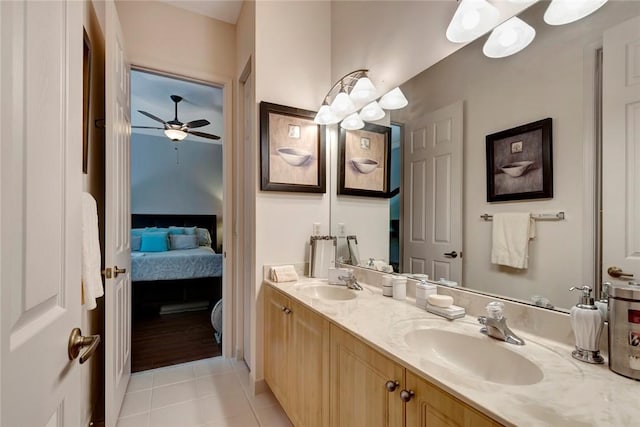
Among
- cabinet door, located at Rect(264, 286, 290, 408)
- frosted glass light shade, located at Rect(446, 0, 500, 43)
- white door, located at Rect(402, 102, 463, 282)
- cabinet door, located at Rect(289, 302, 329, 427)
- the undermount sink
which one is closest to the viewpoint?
frosted glass light shade, located at Rect(446, 0, 500, 43)

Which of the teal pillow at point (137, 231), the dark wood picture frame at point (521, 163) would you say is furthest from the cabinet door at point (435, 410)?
the teal pillow at point (137, 231)

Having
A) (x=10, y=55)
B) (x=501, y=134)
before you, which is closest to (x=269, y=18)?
(x=501, y=134)

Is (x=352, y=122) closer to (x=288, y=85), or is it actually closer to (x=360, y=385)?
(x=288, y=85)

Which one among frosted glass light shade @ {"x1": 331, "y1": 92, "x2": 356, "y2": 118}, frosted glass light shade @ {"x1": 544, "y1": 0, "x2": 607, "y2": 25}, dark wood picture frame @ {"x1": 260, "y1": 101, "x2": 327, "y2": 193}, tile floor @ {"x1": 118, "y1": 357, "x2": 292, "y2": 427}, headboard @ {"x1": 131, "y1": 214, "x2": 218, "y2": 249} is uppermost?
frosted glass light shade @ {"x1": 331, "y1": 92, "x2": 356, "y2": 118}

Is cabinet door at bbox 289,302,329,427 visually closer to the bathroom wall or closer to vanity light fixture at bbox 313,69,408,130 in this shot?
the bathroom wall

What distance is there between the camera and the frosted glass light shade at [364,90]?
190cm

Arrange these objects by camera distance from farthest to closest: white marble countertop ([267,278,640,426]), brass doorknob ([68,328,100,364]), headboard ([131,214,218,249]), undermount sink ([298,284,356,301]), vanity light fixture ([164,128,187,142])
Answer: headboard ([131,214,218,249])
vanity light fixture ([164,128,187,142])
undermount sink ([298,284,356,301])
brass doorknob ([68,328,100,364])
white marble countertop ([267,278,640,426])

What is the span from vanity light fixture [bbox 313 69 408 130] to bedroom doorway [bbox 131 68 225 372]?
3.94ft

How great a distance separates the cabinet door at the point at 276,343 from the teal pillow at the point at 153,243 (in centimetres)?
360

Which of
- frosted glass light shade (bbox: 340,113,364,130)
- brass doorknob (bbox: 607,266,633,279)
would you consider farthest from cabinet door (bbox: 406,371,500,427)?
frosted glass light shade (bbox: 340,113,364,130)

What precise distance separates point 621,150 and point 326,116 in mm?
1605

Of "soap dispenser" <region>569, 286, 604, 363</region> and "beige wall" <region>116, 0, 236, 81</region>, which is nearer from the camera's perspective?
"soap dispenser" <region>569, 286, 604, 363</region>

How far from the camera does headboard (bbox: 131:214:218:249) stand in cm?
577

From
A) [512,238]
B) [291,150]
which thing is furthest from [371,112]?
[512,238]
